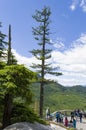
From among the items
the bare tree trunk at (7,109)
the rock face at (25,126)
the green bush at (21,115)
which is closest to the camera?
the rock face at (25,126)

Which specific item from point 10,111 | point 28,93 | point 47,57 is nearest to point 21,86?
point 28,93

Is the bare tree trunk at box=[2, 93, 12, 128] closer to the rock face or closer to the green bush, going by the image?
the green bush

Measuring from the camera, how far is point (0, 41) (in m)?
43.1

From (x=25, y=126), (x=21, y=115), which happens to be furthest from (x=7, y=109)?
(x=25, y=126)

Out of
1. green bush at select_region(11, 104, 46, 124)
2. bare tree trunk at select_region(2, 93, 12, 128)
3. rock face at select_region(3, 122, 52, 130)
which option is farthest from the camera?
bare tree trunk at select_region(2, 93, 12, 128)

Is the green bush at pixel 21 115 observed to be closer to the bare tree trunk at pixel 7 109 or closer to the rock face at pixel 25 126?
the bare tree trunk at pixel 7 109

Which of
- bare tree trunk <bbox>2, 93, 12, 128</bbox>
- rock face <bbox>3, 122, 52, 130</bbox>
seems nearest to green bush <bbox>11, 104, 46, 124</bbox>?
bare tree trunk <bbox>2, 93, 12, 128</bbox>

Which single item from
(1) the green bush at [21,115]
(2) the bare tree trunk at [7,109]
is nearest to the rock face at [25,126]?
(1) the green bush at [21,115]

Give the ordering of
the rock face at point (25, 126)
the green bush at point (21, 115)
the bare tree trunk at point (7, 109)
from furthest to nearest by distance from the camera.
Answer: the bare tree trunk at point (7, 109), the green bush at point (21, 115), the rock face at point (25, 126)

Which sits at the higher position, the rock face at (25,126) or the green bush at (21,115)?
the green bush at (21,115)

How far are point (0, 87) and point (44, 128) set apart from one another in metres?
4.36

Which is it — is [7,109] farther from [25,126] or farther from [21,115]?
[25,126]

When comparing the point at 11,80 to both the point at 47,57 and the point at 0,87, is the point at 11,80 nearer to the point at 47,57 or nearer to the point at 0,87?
the point at 0,87

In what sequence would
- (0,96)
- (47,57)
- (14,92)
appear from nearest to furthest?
(14,92)
(0,96)
(47,57)
